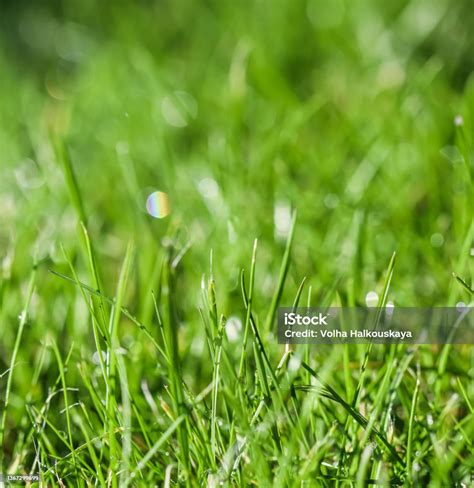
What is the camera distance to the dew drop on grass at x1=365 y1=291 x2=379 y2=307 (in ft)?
2.63

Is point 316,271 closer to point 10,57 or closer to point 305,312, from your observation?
point 305,312

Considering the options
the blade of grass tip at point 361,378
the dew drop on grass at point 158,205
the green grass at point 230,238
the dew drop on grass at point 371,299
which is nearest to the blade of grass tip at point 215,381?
the green grass at point 230,238

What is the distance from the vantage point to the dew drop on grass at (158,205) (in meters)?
1.07

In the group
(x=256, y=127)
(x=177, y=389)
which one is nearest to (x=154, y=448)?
(x=177, y=389)

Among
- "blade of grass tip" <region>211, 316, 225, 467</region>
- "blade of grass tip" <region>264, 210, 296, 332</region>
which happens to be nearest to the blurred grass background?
"blade of grass tip" <region>264, 210, 296, 332</region>

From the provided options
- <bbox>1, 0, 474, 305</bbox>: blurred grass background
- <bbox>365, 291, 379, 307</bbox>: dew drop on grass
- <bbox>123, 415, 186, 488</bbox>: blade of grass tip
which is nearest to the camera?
<bbox>123, 415, 186, 488</bbox>: blade of grass tip

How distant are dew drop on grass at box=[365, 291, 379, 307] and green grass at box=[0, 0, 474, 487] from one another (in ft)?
0.04

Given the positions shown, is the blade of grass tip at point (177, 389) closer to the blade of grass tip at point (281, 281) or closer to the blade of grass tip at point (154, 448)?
the blade of grass tip at point (154, 448)

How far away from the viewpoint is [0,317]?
803 mm

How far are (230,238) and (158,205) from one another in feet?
0.69

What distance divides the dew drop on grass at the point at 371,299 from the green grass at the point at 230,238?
1cm

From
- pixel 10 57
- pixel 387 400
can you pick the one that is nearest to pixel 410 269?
pixel 387 400

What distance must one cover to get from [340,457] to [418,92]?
849 mm

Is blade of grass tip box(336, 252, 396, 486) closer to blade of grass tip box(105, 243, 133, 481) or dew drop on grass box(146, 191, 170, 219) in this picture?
blade of grass tip box(105, 243, 133, 481)
